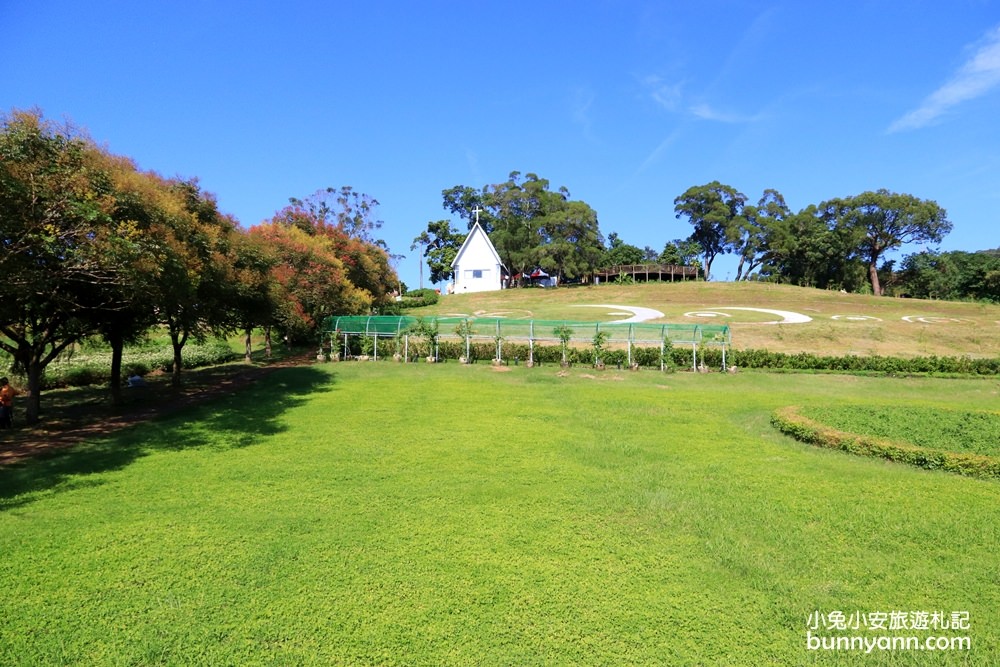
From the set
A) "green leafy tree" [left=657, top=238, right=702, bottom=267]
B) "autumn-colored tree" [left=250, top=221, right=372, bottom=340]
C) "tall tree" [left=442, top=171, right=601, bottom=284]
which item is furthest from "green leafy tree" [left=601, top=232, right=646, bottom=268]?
"autumn-colored tree" [left=250, top=221, right=372, bottom=340]

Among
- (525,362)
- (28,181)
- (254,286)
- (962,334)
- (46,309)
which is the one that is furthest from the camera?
(962,334)

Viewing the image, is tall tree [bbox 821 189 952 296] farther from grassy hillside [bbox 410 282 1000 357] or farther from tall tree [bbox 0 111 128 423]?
tall tree [bbox 0 111 128 423]

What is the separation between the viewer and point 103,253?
890 cm

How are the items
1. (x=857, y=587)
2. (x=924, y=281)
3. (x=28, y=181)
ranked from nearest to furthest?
(x=857, y=587), (x=28, y=181), (x=924, y=281)

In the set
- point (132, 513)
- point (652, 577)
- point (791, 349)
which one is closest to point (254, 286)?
point (132, 513)

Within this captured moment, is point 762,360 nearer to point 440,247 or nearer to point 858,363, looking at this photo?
point 858,363

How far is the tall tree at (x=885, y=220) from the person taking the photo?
51281 millimetres

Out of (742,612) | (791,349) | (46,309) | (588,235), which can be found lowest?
(742,612)

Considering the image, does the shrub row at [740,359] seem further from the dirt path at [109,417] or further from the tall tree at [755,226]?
the tall tree at [755,226]

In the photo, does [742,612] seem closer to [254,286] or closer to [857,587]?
[857,587]

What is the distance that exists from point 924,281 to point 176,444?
71.8 m

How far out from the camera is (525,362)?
21.2 metres

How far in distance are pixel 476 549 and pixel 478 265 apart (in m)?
51.1

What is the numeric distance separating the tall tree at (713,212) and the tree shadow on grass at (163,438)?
182 ft
